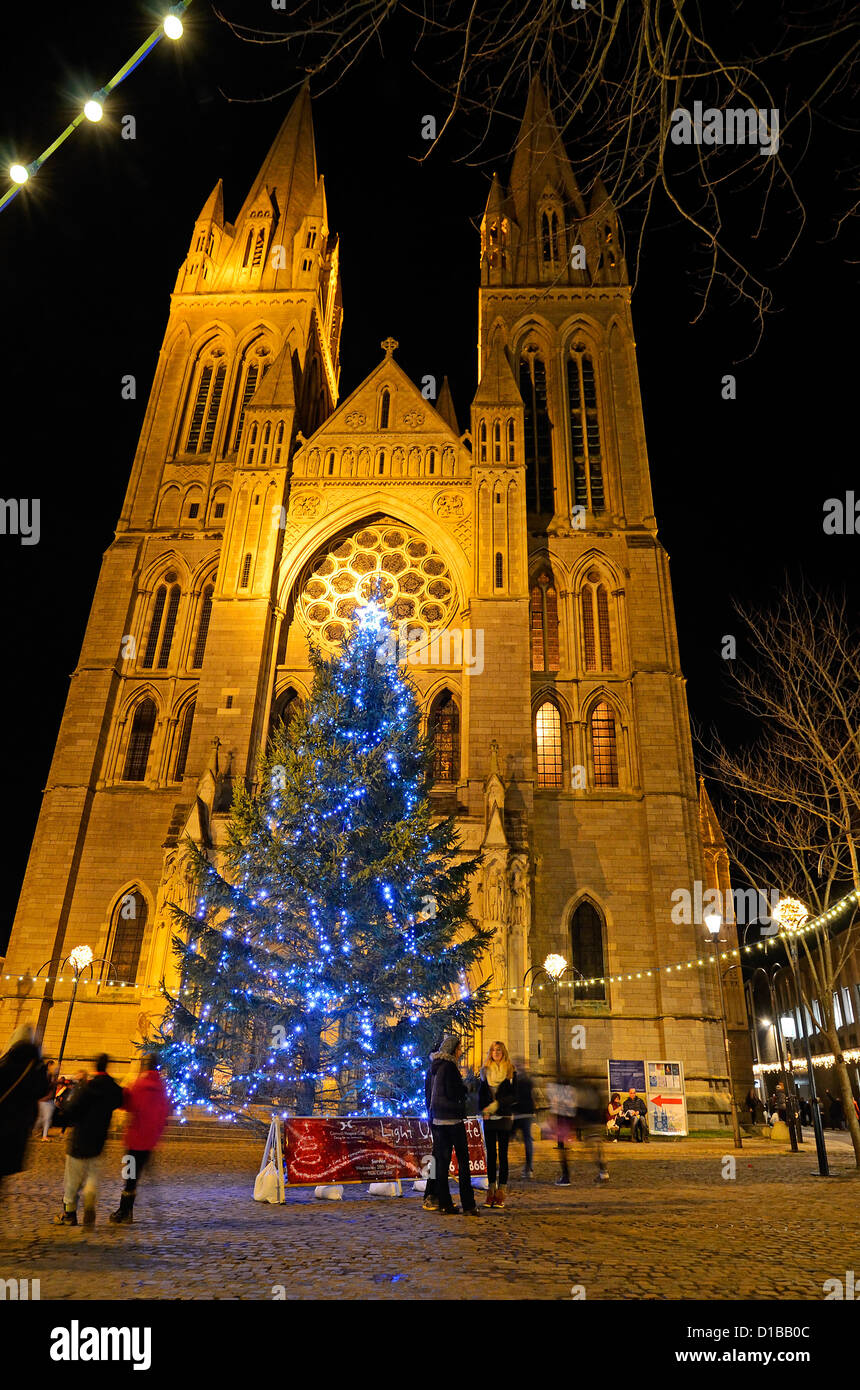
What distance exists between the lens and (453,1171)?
36.0ft

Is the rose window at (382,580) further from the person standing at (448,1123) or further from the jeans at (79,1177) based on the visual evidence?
the jeans at (79,1177)

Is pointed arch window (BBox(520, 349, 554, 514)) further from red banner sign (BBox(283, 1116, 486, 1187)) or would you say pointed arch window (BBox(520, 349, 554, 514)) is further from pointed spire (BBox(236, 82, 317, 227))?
red banner sign (BBox(283, 1116, 486, 1187))

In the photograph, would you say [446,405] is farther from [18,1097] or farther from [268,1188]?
[18,1097]

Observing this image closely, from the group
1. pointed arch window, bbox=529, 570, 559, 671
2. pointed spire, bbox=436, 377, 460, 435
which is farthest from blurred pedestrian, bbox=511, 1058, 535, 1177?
pointed spire, bbox=436, 377, 460, 435

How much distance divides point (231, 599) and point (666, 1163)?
19446mm

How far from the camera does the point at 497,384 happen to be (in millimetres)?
30500

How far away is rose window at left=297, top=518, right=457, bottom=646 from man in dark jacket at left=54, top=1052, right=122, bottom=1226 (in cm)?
2116

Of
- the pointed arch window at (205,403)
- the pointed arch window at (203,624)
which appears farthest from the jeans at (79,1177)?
the pointed arch window at (205,403)

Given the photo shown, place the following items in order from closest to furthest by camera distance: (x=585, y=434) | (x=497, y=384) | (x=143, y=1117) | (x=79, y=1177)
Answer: (x=79, y=1177), (x=143, y=1117), (x=497, y=384), (x=585, y=434)

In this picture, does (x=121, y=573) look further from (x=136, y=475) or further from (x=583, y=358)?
(x=583, y=358)

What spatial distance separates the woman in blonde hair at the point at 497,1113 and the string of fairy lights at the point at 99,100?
31.1 feet

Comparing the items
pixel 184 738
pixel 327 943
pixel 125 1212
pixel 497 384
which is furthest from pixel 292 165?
pixel 125 1212

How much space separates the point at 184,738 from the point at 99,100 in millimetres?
23357

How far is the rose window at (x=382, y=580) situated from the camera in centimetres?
2848
